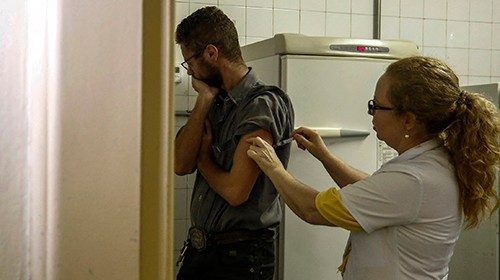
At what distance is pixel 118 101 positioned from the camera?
39cm

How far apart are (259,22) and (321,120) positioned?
718 mm

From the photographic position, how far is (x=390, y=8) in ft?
10.2

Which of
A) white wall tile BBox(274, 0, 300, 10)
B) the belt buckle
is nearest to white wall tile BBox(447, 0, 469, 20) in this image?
white wall tile BBox(274, 0, 300, 10)

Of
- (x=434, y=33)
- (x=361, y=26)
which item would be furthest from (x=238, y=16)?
(x=434, y=33)

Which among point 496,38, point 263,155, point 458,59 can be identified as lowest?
point 263,155

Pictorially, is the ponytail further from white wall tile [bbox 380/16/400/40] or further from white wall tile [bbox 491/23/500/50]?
white wall tile [bbox 491/23/500/50]

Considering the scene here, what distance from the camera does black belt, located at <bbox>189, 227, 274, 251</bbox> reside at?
1.66 metres

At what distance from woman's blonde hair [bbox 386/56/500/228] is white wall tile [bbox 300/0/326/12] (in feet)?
5.29

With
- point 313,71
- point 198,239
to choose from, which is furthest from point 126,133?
point 313,71

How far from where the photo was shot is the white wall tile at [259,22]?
2.89 meters

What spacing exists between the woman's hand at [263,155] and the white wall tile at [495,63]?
86.0 inches

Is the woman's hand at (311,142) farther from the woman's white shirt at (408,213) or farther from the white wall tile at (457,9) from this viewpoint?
the white wall tile at (457,9)

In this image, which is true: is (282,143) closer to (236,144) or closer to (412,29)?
(236,144)

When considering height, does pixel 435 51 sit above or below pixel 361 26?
below
